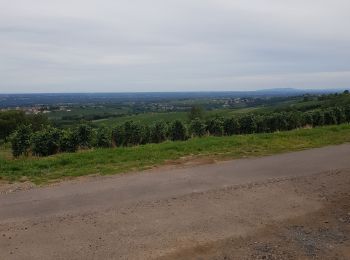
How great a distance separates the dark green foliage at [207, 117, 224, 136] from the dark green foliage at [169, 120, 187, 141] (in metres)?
1.92

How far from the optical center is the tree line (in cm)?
1347

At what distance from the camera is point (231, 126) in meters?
19.7

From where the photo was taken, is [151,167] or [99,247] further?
[151,167]

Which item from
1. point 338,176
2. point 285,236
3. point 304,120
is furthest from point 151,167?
point 304,120

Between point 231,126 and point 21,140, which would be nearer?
point 21,140

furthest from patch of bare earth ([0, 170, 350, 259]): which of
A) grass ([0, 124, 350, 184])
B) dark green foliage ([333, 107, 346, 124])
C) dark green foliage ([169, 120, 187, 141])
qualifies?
dark green foliage ([333, 107, 346, 124])

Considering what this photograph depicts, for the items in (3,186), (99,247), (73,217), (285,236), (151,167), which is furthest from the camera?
(151,167)

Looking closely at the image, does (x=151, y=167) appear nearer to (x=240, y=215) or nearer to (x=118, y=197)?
(x=118, y=197)

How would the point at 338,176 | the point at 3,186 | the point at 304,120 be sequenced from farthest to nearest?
1. the point at 304,120
2. the point at 338,176
3. the point at 3,186

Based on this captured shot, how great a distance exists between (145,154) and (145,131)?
15.2 ft

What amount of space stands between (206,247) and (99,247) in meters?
Answer: 1.36

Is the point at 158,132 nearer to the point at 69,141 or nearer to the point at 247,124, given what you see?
the point at 69,141

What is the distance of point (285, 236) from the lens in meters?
5.81

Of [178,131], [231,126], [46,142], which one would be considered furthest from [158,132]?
[46,142]
